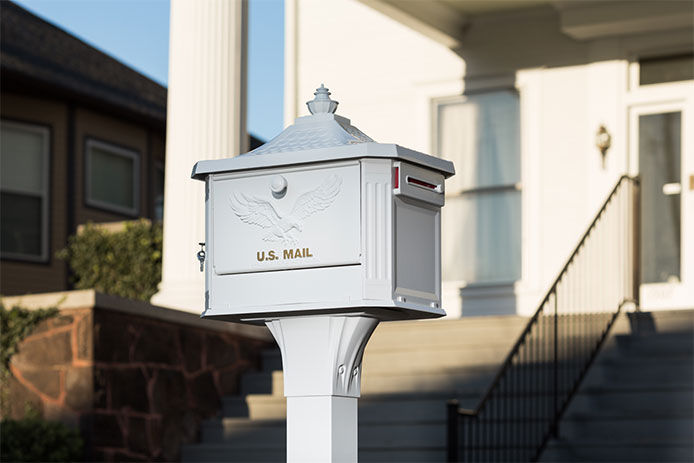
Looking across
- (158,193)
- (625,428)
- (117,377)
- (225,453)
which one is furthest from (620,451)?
(158,193)

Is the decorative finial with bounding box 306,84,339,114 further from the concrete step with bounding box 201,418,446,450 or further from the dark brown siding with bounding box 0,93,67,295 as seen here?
the dark brown siding with bounding box 0,93,67,295

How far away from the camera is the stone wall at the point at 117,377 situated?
293 inches

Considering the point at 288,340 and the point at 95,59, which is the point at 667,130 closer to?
the point at 288,340

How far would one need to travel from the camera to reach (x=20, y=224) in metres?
15.6

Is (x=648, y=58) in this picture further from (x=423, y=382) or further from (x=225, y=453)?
(x=225, y=453)

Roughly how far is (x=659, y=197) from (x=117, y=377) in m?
4.86

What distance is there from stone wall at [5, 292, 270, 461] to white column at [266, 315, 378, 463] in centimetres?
444

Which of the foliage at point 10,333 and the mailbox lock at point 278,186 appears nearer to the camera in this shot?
the mailbox lock at point 278,186

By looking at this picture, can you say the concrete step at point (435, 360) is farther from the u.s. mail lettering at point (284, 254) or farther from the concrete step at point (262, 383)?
the u.s. mail lettering at point (284, 254)

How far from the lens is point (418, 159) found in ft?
10.3

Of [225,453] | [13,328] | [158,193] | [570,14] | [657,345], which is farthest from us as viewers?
[158,193]

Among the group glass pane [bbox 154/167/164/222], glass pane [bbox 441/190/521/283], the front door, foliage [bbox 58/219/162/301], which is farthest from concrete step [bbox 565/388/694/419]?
glass pane [bbox 154/167/164/222]

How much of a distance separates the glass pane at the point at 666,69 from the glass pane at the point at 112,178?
8864 millimetres

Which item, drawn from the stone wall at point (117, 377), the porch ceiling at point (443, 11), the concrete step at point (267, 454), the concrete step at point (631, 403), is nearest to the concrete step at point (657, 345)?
the concrete step at point (631, 403)
